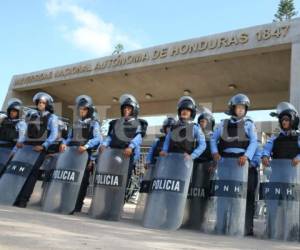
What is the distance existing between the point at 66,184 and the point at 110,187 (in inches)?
31.4

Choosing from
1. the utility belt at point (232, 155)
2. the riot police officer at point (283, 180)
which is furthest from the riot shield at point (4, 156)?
the riot police officer at point (283, 180)

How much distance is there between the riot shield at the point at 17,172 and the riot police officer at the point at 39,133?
0.06 m

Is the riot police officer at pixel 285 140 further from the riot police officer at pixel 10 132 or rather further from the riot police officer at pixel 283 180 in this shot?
the riot police officer at pixel 10 132

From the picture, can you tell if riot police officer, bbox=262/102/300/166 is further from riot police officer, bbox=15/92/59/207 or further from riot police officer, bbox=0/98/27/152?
A: riot police officer, bbox=0/98/27/152

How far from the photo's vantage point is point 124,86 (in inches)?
655

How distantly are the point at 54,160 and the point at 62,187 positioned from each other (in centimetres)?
107

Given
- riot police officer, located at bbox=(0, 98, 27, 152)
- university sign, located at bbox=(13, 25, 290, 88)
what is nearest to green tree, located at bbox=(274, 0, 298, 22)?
university sign, located at bbox=(13, 25, 290, 88)

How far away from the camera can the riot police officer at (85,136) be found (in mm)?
7191

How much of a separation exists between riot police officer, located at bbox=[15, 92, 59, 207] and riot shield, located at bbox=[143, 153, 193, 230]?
2.22 meters

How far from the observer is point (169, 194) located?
6.07m

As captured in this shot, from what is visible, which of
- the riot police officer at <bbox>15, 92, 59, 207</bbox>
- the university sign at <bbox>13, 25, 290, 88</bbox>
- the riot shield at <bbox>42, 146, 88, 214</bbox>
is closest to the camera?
the riot shield at <bbox>42, 146, 88, 214</bbox>

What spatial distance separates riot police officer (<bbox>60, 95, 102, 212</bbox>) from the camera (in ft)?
23.6

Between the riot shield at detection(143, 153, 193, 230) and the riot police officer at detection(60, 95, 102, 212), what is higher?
the riot police officer at detection(60, 95, 102, 212)

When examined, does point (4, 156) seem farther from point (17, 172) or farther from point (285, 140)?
point (285, 140)
